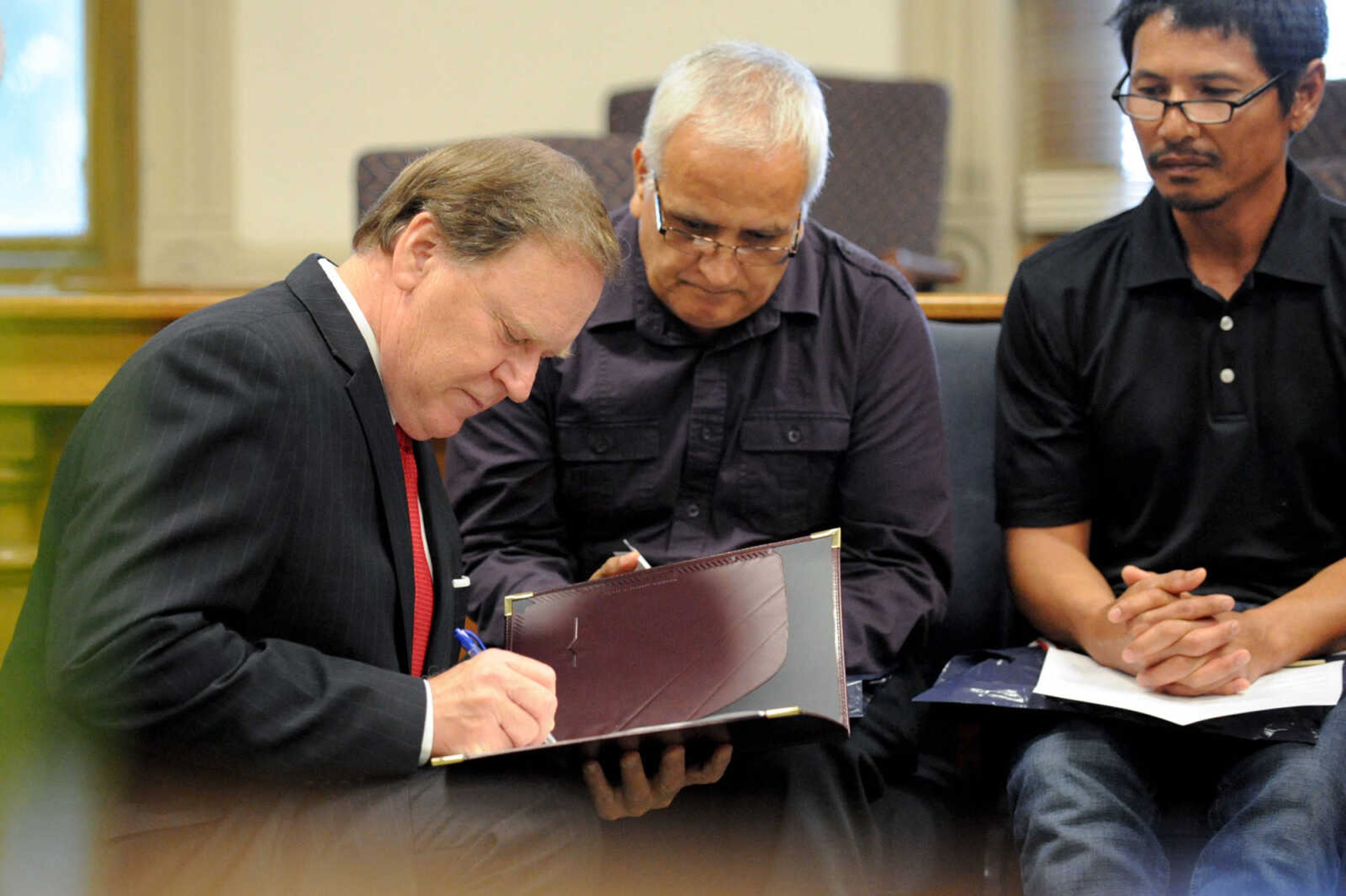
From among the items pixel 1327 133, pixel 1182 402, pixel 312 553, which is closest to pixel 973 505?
pixel 1182 402

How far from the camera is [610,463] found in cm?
179

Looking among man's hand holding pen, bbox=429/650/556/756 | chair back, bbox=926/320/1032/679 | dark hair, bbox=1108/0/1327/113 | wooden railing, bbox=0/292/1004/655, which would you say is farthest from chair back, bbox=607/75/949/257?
man's hand holding pen, bbox=429/650/556/756

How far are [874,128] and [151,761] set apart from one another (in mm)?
2790

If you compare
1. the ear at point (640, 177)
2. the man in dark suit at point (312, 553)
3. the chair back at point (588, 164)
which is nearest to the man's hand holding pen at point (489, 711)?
the man in dark suit at point (312, 553)

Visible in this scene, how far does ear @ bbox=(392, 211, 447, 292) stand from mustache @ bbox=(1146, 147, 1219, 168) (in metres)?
1.01

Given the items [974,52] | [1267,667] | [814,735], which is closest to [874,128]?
[974,52]

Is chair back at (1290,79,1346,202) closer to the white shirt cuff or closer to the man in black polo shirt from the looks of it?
the man in black polo shirt

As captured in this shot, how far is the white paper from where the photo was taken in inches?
57.7

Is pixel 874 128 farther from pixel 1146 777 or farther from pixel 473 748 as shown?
pixel 473 748

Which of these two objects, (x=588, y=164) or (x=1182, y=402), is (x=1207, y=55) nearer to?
(x=1182, y=402)

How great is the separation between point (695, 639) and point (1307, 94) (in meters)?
1.12

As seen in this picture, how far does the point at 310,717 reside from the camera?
1.10m

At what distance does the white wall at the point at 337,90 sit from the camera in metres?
4.36

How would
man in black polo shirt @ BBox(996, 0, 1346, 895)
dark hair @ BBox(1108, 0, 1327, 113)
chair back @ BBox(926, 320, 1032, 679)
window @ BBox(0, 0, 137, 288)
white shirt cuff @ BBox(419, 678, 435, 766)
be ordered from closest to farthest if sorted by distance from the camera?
white shirt cuff @ BBox(419, 678, 435, 766)
man in black polo shirt @ BBox(996, 0, 1346, 895)
dark hair @ BBox(1108, 0, 1327, 113)
chair back @ BBox(926, 320, 1032, 679)
window @ BBox(0, 0, 137, 288)
